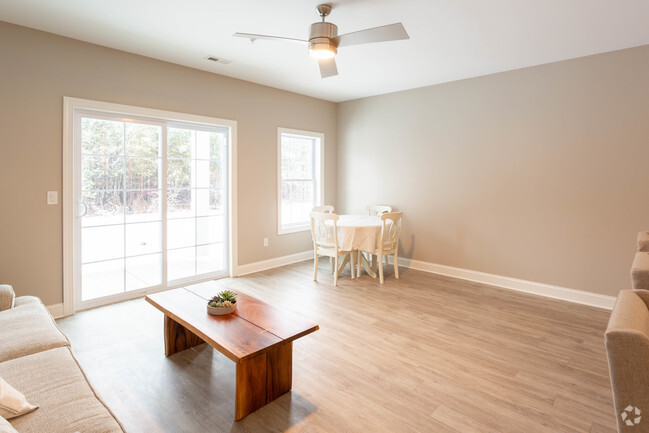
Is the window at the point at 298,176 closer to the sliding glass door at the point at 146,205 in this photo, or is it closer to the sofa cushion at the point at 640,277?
the sliding glass door at the point at 146,205

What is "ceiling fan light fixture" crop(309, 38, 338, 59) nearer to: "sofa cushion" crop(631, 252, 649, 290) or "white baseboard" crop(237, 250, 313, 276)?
"sofa cushion" crop(631, 252, 649, 290)

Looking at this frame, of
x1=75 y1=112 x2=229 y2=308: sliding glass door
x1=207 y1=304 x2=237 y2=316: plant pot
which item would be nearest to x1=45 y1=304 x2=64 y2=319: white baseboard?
x1=75 y1=112 x2=229 y2=308: sliding glass door

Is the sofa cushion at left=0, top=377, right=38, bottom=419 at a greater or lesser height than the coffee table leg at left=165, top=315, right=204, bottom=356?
greater

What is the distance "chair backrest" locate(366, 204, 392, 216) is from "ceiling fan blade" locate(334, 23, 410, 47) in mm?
3170

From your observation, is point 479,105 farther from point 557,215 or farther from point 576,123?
point 557,215

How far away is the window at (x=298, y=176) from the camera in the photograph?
18.1 ft

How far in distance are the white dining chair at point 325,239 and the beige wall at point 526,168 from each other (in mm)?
1347

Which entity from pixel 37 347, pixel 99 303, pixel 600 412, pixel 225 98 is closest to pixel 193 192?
pixel 225 98

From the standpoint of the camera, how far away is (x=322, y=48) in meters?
2.68

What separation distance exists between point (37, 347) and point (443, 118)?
487cm

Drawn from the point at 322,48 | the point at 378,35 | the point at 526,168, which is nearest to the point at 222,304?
the point at 322,48

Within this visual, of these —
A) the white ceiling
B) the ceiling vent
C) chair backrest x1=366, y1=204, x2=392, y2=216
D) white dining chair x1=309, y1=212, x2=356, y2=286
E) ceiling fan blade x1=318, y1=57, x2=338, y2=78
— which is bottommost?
white dining chair x1=309, y1=212, x2=356, y2=286

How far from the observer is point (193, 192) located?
14.6ft

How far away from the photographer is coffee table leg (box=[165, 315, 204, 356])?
8.84 ft
